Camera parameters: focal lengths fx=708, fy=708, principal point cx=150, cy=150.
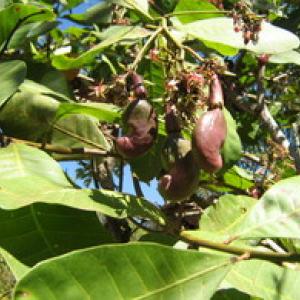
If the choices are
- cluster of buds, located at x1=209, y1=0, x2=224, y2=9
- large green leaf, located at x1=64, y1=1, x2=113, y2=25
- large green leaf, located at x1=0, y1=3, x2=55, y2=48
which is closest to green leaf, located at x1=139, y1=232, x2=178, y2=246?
large green leaf, located at x1=0, y1=3, x2=55, y2=48

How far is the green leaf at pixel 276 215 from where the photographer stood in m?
0.90

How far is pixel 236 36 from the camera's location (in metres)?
1.18

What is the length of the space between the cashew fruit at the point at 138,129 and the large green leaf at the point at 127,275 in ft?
0.84

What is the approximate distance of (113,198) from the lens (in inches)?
36.7

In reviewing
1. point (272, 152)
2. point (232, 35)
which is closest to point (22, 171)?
point (232, 35)

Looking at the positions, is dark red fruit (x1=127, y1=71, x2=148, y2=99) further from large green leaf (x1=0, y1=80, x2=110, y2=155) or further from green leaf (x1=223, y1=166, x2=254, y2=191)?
green leaf (x1=223, y1=166, x2=254, y2=191)

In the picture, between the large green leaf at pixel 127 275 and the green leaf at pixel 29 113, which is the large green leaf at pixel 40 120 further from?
the large green leaf at pixel 127 275

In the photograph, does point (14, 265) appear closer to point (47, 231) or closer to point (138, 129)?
point (47, 231)

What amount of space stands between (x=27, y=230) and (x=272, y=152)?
0.75 m

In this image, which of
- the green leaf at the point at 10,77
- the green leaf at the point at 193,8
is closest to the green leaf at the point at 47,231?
the green leaf at the point at 10,77

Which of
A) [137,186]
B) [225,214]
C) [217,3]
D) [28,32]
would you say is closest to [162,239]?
[225,214]

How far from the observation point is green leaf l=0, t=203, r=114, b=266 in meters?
0.88

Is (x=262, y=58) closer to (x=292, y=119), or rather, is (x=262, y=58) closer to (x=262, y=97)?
(x=262, y=97)

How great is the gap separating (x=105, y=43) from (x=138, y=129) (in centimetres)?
24
